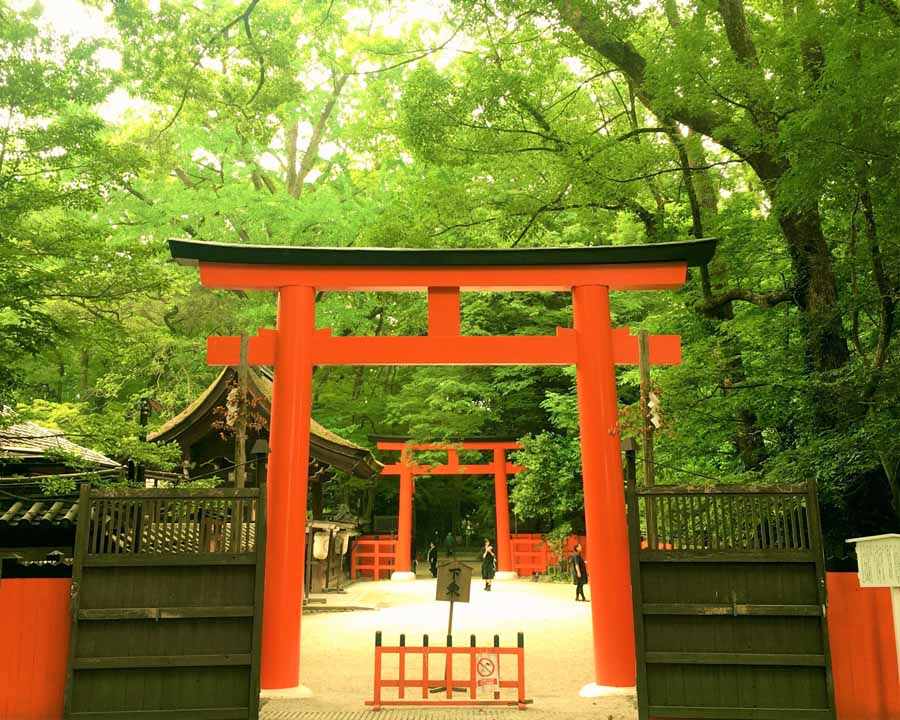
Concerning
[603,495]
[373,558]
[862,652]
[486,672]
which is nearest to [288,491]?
[486,672]

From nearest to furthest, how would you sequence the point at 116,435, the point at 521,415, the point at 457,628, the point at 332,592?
1. the point at 116,435
2. the point at 457,628
3. the point at 332,592
4. the point at 521,415

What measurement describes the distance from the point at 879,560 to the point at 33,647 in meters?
7.08

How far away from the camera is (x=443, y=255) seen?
838 centimetres

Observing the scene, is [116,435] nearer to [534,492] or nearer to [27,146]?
[27,146]

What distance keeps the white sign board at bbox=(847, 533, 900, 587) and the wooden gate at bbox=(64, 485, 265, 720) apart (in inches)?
196

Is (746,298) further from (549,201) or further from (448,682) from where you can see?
(448,682)

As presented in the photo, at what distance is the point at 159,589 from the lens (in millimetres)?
6465

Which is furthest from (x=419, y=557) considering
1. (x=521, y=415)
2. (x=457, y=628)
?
(x=457, y=628)

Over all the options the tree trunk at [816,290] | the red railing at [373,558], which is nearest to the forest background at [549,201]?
the tree trunk at [816,290]

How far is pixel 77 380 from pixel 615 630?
70.6 ft

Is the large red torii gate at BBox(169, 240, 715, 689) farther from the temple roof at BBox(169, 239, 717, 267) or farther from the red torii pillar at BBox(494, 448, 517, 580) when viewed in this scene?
the red torii pillar at BBox(494, 448, 517, 580)

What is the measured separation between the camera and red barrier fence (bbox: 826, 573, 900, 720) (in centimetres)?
656

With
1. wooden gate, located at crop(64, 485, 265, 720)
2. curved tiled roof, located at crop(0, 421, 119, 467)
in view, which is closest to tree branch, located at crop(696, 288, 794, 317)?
wooden gate, located at crop(64, 485, 265, 720)

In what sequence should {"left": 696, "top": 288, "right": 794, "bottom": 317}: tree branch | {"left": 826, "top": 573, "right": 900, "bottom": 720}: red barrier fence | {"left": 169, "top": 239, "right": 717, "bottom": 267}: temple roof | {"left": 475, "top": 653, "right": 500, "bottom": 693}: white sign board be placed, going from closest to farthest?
{"left": 826, "top": 573, "right": 900, "bottom": 720}: red barrier fence < {"left": 475, "top": 653, "right": 500, "bottom": 693}: white sign board < {"left": 169, "top": 239, "right": 717, "bottom": 267}: temple roof < {"left": 696, "top": 288, "right": 794, "bottom": 317}: tree branch
